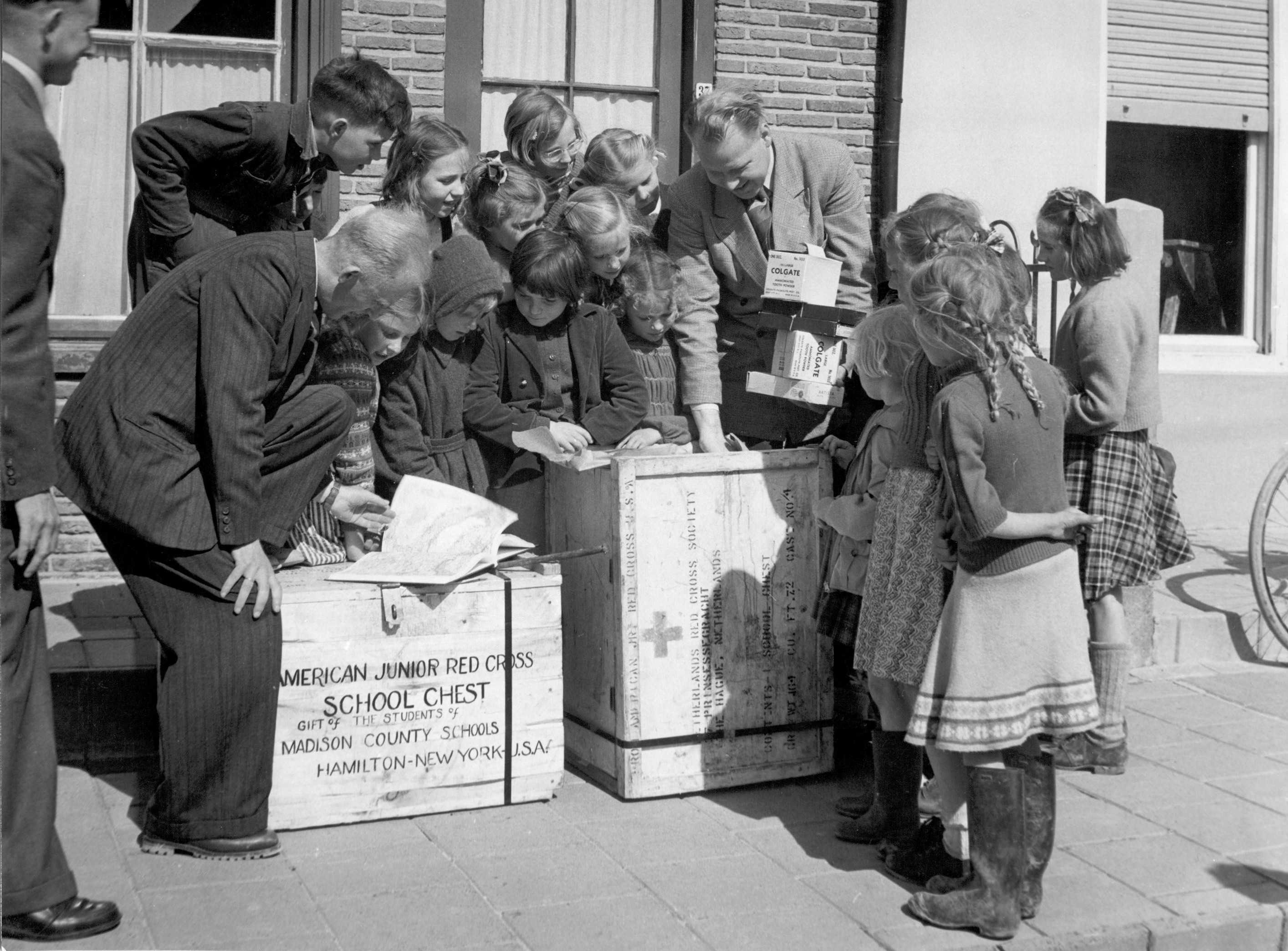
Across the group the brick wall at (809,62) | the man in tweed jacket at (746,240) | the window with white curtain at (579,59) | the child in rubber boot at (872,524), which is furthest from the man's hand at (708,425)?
the brick wall at (809,62)

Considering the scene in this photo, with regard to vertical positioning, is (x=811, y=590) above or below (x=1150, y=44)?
below

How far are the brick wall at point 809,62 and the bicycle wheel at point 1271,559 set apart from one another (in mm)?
2626

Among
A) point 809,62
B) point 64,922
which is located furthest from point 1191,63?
point 64,922

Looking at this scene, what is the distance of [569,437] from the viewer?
4227 mm

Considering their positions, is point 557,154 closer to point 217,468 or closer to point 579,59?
point 217,468

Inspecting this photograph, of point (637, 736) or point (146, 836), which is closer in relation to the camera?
point (146, 836)

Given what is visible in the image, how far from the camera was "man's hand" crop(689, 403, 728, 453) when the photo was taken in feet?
14.9

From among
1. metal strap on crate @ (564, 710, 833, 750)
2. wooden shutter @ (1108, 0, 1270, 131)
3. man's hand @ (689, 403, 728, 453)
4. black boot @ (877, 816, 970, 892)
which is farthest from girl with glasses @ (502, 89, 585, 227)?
wooden shutter @ (1108, 0, 1270, 131)

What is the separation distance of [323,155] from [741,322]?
1.50 meters

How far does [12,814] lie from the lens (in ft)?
9.86

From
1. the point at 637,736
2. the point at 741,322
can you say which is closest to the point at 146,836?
the point at 637,736

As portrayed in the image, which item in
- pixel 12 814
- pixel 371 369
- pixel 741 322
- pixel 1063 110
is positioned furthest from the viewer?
pixel 1063 110

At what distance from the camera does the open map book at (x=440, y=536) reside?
391 centimetres

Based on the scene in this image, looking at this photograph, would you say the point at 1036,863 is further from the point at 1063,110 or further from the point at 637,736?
the point at 1063,110
